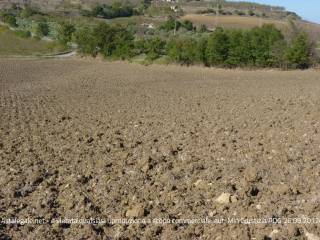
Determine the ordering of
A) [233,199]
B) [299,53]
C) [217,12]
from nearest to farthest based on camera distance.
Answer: [233,199] → [299,53] → [217,12]

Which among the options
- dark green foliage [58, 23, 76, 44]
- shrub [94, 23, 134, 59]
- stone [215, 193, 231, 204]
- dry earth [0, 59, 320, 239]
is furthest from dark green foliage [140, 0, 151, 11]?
stone [215, 193, 231, 204]

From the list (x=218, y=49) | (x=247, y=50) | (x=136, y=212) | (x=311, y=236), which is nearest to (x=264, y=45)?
(x=247, y=50)

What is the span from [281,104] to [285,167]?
33.7ft

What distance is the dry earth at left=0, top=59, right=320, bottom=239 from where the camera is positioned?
22.1 ft

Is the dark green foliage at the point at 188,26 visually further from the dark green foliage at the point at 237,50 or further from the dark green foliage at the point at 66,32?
the dark green foliage at the point at 237,50

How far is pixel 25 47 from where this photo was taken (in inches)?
2771

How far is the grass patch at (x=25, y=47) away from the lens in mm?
64938

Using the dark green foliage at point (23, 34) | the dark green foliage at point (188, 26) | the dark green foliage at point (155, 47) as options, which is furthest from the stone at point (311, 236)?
the dark green foliage at point (188, 26)

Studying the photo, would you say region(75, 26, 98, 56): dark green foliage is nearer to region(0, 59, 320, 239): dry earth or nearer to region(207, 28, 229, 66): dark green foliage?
region(207, 28, 229, 66): dark green foliage

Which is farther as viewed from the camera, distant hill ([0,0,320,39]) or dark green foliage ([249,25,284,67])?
distant hill ([0,0,320,39])

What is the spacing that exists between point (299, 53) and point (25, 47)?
39.3 meters

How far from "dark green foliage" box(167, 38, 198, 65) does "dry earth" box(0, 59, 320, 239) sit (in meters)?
27.5

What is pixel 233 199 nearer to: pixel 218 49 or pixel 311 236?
pixel 311 236

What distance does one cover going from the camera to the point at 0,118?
52.0ft
